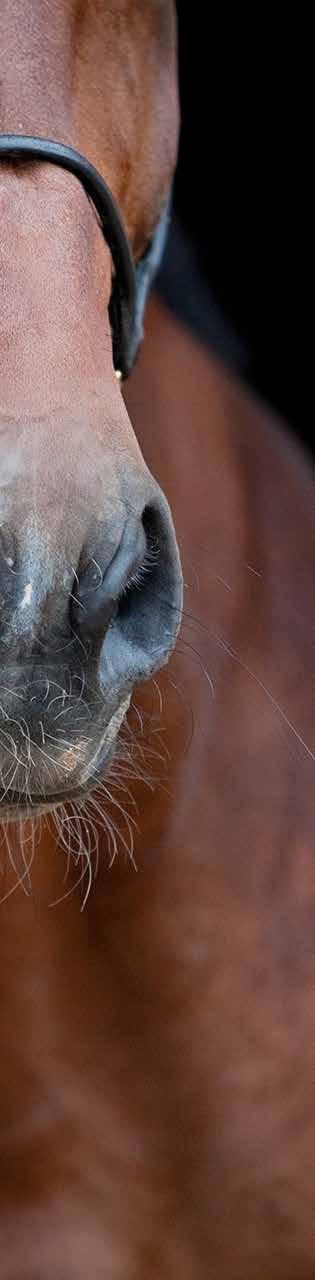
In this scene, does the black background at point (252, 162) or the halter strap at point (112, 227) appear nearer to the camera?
the halter strap at point (112, 227)

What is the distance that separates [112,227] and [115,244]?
20mm

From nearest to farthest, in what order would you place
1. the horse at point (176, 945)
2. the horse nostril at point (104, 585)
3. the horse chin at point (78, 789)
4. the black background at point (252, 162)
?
the horse nostril at point (104, 585) < the horse chin at point (78, 789) < the horse at point (176, 945) < the black background at point (252, 162)

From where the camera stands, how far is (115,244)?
1.06 metres

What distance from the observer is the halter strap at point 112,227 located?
93 centimetres

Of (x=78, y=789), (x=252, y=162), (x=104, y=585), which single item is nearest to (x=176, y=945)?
(x=78, y=789)

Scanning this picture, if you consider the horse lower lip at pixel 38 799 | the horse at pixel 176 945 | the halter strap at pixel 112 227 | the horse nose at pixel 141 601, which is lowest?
the horse at pixel 176 945

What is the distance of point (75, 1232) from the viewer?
4.37 feet

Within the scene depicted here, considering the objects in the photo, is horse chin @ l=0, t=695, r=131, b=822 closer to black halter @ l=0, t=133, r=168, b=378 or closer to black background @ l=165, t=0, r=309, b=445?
black halter @ l=0, t=133, r=168, b=378

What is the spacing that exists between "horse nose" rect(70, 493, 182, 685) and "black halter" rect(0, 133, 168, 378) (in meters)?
0.25

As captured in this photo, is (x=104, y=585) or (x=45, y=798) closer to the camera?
(x=104, y=585)

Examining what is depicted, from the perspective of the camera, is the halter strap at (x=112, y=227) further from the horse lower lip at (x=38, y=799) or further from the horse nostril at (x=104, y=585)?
the horse lower lip at (x=38, y=799)

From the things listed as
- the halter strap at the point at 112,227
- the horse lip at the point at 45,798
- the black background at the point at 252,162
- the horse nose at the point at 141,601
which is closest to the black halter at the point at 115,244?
the halter strap at the point at 112,227

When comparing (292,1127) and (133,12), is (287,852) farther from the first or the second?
(133,12)

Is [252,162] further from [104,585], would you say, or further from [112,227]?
[104,585]
